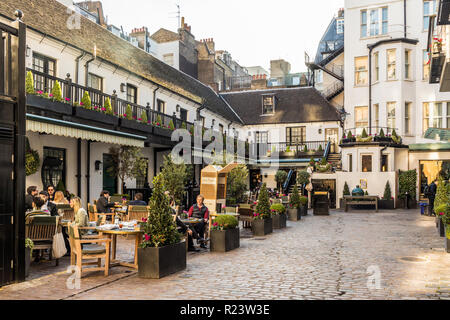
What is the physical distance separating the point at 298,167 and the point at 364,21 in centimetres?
1220

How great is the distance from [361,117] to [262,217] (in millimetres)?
20459

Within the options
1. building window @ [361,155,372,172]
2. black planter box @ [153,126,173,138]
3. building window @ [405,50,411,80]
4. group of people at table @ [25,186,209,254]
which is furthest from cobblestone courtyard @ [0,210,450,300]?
building window @ [405,50,411,80]

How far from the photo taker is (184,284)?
708 cm

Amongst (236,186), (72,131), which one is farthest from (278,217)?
(72,131)

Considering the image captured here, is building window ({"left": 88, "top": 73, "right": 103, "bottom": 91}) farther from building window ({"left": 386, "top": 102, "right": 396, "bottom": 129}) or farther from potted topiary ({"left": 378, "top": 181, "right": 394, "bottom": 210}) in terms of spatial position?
building window ({"left": 386, "top": 102, "right": 396, "bottom": 129})

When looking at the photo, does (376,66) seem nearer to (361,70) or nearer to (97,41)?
(361,70)

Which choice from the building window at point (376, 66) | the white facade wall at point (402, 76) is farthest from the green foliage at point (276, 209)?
the building window at point (376, 66)

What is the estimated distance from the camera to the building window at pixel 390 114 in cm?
2906

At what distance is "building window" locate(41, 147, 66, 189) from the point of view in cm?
1537

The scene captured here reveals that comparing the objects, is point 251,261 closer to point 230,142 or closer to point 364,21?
point 230,142

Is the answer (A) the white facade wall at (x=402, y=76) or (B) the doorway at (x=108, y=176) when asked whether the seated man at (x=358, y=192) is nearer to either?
(A) the white facade wall at (x=402, y=76)

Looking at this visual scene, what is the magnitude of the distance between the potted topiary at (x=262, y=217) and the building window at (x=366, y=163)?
14998 mm

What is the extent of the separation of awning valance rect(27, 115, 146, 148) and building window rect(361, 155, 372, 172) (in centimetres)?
1626
